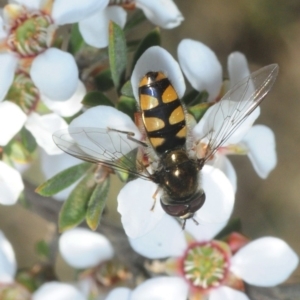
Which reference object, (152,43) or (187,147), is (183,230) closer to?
(187,147)

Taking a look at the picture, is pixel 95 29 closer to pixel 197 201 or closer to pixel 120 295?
pixel 197 201

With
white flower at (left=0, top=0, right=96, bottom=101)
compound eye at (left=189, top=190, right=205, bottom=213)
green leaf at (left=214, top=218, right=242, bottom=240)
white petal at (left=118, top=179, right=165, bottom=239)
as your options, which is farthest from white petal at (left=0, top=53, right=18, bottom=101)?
green leaf at (left=214, top=218, right=242, bottom=240)

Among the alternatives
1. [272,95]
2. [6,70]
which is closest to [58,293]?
[6,70]

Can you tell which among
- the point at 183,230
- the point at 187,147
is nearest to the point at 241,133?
the point at 187,147

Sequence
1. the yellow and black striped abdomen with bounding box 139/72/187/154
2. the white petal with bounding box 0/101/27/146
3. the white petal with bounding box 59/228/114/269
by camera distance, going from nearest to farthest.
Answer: the yellow and black striped abdomen with bounding box 139/72/187/154 → the white petal with bounding box 0/101/27/146 → the white petal with bounding box 59/228/114/269

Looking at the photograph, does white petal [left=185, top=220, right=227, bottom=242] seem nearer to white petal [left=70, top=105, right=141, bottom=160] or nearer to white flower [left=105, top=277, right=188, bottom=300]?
white flower [left=105, top=277, right=188, bottom=300]
